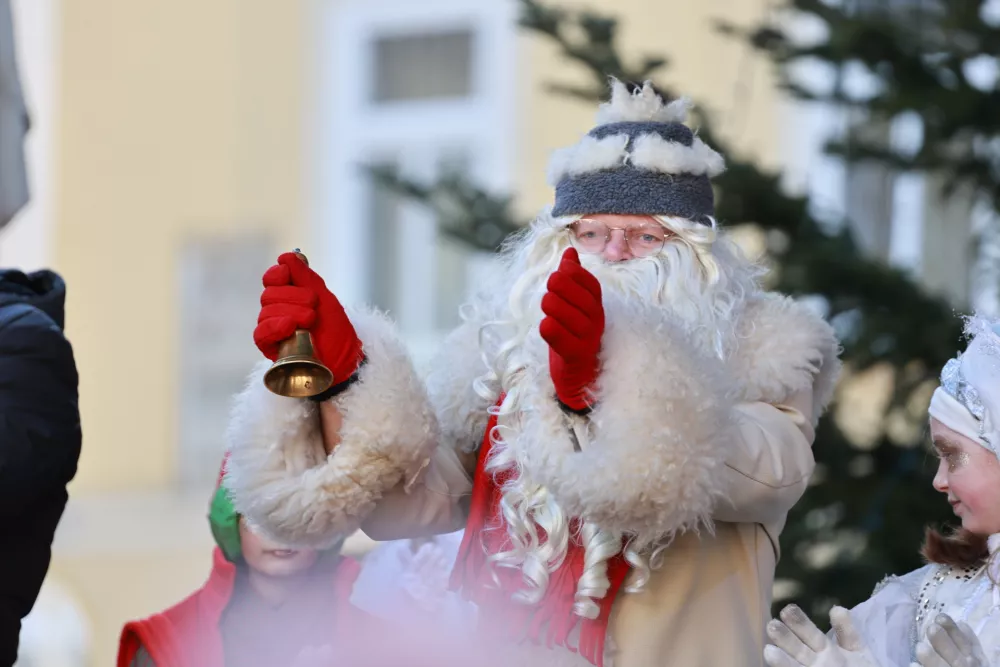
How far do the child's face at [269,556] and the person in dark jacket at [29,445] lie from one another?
48 centimetres

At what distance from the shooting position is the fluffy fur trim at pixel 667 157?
8.97 feet

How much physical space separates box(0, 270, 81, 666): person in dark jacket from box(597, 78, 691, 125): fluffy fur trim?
1.17 meters

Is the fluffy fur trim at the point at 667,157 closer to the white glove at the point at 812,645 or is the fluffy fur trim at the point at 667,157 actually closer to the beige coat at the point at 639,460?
the beige coat at the point at 639,460

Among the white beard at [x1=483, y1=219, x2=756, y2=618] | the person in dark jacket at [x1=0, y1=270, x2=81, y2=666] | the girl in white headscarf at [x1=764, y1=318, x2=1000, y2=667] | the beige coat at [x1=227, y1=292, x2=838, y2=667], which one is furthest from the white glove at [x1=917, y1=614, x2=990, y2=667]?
the person in dark jacket at [x1=0, y1=270, x2=81, y2=666]

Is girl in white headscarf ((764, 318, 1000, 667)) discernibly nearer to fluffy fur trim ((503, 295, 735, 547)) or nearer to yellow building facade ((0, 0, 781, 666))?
fluffy fur trim ((503, 295, 735, 547))

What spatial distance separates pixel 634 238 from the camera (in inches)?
108

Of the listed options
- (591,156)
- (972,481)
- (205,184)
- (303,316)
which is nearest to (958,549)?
(972,481)

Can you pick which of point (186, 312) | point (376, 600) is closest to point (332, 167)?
point (186, 312)

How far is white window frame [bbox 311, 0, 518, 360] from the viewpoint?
883 centimetres

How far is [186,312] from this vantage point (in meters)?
8.85

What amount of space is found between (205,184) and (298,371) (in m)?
6.72

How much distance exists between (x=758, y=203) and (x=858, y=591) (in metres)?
1.17

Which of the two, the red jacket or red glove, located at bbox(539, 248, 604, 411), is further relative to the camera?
the red jacket

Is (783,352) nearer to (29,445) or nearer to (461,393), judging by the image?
(461,393)
